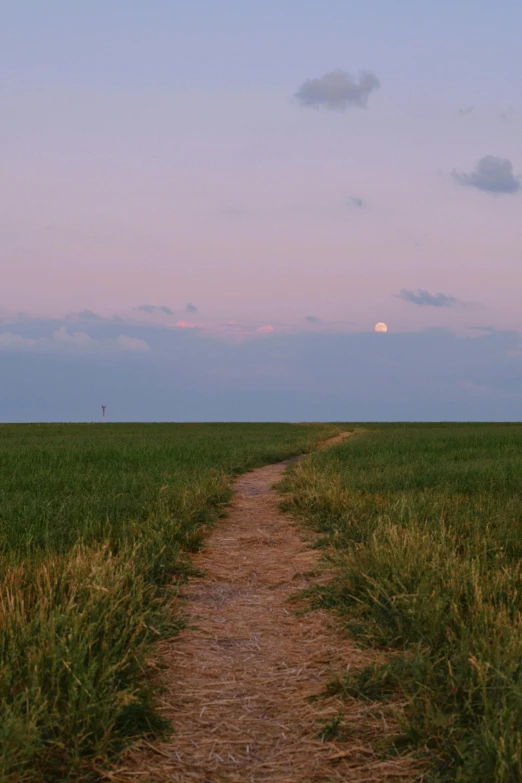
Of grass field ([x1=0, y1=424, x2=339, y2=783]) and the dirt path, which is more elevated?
grass field ([x1=0, y1=424, x2=339, y2=783])

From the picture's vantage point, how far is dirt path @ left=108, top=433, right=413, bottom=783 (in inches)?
137

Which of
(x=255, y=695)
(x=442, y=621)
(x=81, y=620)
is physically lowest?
(x=255, y=695)

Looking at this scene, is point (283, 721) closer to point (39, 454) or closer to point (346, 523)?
point (346, 523)

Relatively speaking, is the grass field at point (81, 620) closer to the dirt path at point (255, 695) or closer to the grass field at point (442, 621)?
the dirt path at point (255, 695)

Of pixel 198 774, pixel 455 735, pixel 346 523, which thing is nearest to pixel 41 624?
pixel 198 774

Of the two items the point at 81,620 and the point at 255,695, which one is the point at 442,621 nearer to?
the point at 255,695

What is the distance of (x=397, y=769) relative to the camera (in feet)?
11.3

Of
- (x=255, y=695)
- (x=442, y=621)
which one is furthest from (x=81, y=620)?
(x=442, y=621)

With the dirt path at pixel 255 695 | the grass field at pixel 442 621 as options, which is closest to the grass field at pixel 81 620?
the dirt path at pixel 255 695

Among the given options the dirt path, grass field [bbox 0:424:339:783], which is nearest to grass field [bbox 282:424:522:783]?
the dirt path

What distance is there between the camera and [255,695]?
14.3 ft

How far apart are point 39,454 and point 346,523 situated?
14927 millimetres

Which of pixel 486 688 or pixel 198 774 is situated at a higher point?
pixel 486 688

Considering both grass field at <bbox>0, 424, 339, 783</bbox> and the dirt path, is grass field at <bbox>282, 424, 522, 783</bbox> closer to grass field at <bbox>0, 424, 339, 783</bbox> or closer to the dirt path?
the dirt path
